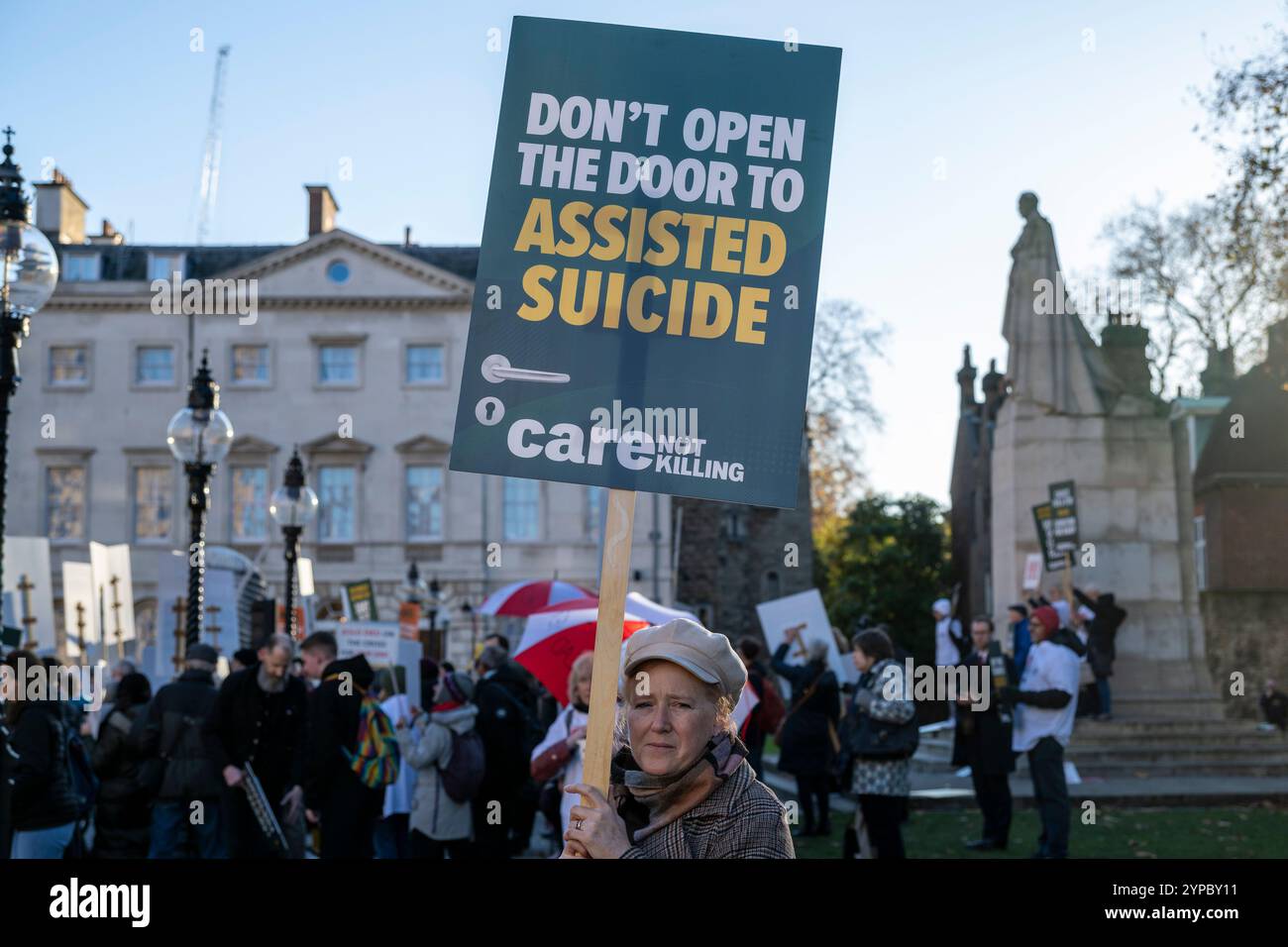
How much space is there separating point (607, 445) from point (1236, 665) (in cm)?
3366

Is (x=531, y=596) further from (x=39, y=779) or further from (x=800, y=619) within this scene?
(x=39, y=779)

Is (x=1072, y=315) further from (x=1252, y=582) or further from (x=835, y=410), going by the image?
(x=835, y=410)

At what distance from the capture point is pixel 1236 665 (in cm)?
3475

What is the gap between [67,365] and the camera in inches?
2185

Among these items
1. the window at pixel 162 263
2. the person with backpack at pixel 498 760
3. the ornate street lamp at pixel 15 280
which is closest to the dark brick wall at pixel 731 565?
the window at pixel 162 263

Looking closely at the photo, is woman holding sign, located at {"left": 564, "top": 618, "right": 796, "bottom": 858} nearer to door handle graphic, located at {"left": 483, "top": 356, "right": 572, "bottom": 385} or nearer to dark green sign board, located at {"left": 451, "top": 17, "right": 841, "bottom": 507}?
dark green sign board, located at {"left": 451, "top": 17, "right": 841, "bottom": 507}

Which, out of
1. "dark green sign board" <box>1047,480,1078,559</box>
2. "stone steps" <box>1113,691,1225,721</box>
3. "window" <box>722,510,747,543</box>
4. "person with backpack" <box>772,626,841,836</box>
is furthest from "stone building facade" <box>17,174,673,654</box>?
"person with backpack" <box>772,626,841,836</box>

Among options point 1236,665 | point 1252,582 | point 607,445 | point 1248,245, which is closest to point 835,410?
point 1252,582

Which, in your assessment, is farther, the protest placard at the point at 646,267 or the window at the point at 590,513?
the window at the point at 590,513

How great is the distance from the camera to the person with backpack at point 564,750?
8.29m

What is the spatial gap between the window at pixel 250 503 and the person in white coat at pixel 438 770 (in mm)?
44188

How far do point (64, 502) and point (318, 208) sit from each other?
45.6ft

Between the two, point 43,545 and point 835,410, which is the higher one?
point 835,410

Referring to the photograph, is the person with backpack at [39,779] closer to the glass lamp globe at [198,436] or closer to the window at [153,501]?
the glass lamp globe at [198,436]
